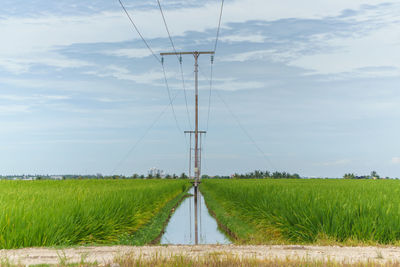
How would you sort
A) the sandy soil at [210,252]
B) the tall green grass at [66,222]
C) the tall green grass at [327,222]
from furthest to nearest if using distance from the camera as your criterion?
1. the tall green grass at [327,222]
2. the tall green grass at [66,222]
3. the sandy soil at [210,252]

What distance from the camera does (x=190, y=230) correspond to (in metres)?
16.4

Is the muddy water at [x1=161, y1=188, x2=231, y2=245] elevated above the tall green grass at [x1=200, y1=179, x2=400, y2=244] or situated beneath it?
situated beneath

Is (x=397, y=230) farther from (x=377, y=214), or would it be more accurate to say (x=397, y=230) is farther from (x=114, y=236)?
(x=114, y=236)

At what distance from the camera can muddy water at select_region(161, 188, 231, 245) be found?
13618mm

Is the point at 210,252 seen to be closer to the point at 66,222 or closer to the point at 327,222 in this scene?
the point at 327,222

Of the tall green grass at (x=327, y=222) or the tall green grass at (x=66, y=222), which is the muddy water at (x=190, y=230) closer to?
the tall green grass at (x=327, y=222)

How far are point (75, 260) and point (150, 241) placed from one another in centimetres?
654

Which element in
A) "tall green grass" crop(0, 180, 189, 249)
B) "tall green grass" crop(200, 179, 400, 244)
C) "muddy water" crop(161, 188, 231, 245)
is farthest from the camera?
"muddy water" crop(161, 188, 231, 245)

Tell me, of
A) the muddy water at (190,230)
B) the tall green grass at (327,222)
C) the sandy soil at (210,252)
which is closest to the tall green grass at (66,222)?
the sandy soil at (210,252)

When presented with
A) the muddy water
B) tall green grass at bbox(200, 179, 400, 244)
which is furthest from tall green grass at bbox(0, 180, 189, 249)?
tall green grass at bbox(200, 179, 400, 244)

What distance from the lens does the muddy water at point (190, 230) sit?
1362cm

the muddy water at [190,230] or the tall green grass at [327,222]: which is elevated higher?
the tall green grass at [327,222]

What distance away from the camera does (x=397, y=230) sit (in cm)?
966

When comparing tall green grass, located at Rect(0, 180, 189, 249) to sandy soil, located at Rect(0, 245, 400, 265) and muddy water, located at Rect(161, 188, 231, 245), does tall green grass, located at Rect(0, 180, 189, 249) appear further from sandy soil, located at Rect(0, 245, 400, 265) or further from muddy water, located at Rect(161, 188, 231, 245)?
muddy water, located at Rect(161, 188, 231, 245)
